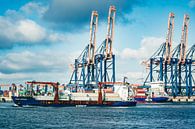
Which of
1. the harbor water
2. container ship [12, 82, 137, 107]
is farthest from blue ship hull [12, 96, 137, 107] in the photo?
the harbor water

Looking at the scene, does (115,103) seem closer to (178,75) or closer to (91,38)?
(91,38)

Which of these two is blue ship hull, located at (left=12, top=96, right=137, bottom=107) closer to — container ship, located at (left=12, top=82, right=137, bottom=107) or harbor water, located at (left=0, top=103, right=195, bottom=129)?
container ship, located at (left=12, top=82, right=137, bottom=107)

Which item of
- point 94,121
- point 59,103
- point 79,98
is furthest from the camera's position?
point 79,98

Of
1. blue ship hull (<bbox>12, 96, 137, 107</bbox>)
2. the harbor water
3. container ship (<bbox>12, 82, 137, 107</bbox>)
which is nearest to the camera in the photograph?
the harbor water

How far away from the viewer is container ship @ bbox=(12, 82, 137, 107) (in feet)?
412

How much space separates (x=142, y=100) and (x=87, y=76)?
46.5 metres

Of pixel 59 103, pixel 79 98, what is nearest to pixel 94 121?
pixel 59 103

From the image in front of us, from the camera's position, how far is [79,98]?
132m

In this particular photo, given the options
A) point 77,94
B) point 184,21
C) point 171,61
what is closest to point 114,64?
point 77,94

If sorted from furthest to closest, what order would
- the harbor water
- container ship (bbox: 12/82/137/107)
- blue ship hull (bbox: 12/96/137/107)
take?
container ship (bbox: 12/82/137/107) < blue ship hull (bbox: 12/96/137/107) < the harbor water

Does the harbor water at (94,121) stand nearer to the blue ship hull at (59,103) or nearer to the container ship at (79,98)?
the blue ship hull at (59,103)

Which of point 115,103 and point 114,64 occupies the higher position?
point 114,64

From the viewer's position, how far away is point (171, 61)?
181750mm

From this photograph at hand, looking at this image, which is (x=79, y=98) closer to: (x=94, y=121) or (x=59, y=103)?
(x=59, y=103)
